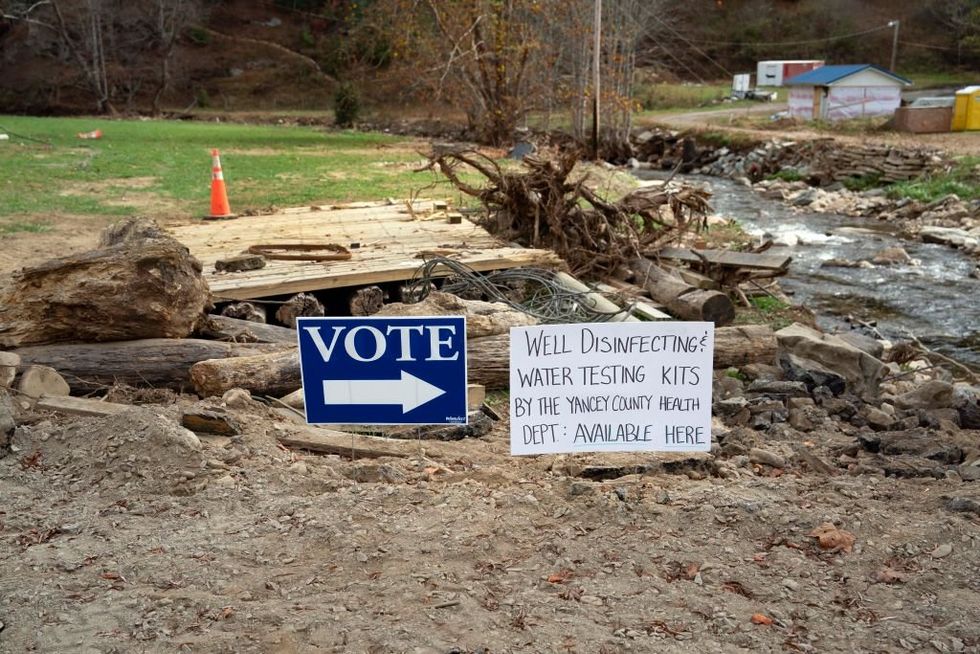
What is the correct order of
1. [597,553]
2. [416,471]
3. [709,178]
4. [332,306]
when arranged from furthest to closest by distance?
[709,178], [332,306], [416,471], [597,553]

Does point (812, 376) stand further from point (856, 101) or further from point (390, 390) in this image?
point (856, 101)

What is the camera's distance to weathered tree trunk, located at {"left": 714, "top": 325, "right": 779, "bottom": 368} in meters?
7.61

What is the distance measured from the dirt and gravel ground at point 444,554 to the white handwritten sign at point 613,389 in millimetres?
245

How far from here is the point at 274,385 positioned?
6148 mm

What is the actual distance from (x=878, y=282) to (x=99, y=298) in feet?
33.8

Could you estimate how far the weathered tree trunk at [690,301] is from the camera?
898 centimetres

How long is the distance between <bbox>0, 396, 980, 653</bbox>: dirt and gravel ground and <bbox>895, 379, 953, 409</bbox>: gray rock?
2390 millimetres

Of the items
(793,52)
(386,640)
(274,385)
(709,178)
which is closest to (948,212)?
(709,178)

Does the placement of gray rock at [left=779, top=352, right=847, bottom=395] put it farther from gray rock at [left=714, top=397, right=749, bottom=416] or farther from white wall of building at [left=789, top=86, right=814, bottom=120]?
white wall of building at [left=789, top=86, right=814, bottom=120]

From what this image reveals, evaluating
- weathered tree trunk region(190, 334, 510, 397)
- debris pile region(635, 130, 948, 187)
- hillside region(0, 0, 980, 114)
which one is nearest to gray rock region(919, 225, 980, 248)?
debris pile region(635, 130, 948, 187)

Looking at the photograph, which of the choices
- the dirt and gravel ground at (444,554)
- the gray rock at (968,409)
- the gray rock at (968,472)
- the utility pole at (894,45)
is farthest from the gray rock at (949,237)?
the utility pole at (894,45)

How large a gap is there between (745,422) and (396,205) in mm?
7635

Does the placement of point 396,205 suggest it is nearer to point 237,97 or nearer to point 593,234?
point 593,234

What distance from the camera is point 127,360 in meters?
6.27
